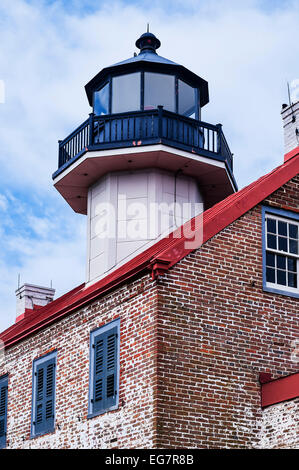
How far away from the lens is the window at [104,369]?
14.7 m

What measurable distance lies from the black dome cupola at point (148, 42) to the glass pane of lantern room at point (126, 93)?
1876 mm

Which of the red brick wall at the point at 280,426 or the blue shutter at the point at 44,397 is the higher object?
the blue shutter at the point at 44,397

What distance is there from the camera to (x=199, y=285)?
14.4m

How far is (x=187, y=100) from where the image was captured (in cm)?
2314

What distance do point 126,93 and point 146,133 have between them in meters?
1.75

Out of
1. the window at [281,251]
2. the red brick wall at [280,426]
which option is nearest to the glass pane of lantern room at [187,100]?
the window at [281,251]

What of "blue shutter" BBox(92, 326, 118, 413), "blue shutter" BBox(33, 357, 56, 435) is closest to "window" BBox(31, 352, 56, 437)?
"blue shutter" BBox(33, 357, 56, 435)

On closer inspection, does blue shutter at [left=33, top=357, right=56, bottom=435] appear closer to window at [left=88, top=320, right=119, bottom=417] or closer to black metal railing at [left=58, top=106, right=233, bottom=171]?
window at [left=88, top=320, right=119, bottom=417]

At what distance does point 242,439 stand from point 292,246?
13.3ft

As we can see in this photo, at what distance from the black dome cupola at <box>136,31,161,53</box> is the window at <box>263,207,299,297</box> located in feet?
33.2

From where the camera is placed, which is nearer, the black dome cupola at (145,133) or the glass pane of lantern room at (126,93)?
the black dome cupola at (145,133)

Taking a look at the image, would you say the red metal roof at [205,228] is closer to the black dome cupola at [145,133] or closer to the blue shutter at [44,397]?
the blue shutter at [44,397]
